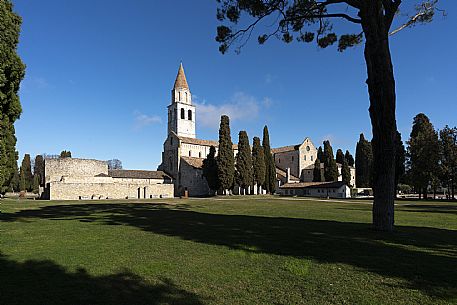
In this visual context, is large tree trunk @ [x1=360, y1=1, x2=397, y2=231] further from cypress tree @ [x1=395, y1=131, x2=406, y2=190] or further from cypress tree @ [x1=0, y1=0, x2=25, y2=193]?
cypress tree @ [x1=395, y1=131, x2=406, y2=190]

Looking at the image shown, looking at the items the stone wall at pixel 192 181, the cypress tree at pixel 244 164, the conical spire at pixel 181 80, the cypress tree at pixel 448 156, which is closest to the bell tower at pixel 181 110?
the conical spire at pixel 181 80

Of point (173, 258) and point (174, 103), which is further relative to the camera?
point (174, 103)

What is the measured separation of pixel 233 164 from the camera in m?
50.8

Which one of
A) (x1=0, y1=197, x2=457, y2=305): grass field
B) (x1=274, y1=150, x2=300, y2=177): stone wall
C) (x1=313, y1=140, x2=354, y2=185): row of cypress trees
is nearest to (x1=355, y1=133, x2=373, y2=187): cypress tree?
(x1=313, y1=140, x2=354, y2=185): row of cypress trees

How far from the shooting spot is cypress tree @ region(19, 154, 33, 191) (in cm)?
6562

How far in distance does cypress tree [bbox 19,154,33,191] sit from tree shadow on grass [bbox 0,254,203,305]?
72.1 m

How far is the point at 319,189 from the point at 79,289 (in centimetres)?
5542

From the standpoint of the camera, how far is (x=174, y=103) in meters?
66.6

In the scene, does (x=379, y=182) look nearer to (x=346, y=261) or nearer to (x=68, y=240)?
(x=346, y=261)

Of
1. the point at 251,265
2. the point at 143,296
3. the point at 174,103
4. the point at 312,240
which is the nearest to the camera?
the point at 143,296

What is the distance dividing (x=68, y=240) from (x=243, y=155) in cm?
4384

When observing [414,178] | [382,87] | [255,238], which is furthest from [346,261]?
[414,178]

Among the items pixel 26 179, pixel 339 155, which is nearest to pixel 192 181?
pixel 339 155

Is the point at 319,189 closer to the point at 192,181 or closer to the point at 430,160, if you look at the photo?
the point at 430,160
